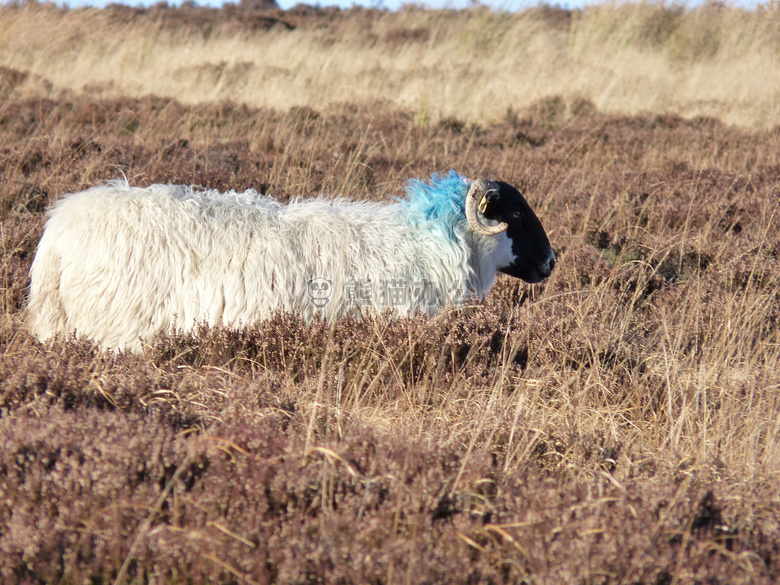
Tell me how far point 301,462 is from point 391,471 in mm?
325

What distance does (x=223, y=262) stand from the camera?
424 cm

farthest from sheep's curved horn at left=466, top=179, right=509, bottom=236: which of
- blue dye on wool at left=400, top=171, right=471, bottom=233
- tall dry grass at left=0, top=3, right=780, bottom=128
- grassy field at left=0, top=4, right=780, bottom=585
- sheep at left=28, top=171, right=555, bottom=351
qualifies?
tall dry grass at left=0, top=3, right=780, bottom=128

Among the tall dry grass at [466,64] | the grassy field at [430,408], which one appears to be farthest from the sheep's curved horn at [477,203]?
the tall dry grass at [466,64]

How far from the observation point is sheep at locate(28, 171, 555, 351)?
4129 millimetres

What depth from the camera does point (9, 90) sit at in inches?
487

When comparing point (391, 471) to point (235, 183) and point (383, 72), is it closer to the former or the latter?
point (235, 183)

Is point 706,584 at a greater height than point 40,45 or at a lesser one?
lesser

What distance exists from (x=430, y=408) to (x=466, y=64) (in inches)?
517

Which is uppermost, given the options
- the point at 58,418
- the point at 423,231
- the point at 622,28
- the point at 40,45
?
the point at 622,28

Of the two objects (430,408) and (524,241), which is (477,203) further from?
(430,408)

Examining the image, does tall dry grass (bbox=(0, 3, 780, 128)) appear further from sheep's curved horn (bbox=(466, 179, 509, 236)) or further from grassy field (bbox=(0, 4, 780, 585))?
sheep's curved horn (bbox=(466, 179, 509, 236))

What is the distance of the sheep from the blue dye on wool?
0.14 ft

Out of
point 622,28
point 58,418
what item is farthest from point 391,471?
point 622,28

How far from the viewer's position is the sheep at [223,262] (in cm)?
413
